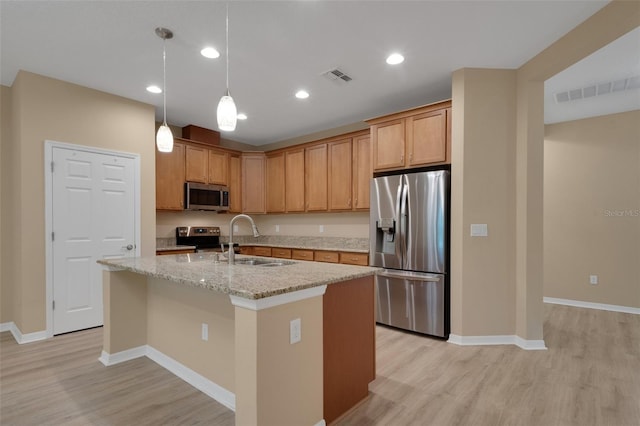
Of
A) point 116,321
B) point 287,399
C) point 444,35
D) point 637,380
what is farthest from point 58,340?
point 637,380

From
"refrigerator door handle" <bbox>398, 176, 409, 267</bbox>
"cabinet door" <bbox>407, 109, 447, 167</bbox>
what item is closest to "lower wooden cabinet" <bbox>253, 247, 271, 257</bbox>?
"refrigerator door handle" <bbox>398, 176, 409, 267</bbox>

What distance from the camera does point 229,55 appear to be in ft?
9.49

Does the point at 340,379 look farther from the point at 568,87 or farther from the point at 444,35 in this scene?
the point at 568,87

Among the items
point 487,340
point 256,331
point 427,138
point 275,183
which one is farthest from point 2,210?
point 487,340

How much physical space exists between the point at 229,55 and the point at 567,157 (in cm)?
Answer: 487

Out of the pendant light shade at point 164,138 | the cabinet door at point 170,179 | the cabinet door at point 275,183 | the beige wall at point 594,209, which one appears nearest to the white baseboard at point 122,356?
the pendant light shade at point 164,138

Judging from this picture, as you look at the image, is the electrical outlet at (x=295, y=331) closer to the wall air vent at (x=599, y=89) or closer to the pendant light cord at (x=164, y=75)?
the pendant light cord at (x=164, y=75)

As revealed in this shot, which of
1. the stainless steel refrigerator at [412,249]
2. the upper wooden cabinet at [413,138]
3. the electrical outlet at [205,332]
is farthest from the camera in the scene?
the upper wooden cabinet at [413,138]

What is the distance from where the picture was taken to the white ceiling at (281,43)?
2.29 meters

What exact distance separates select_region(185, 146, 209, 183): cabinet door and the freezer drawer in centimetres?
315

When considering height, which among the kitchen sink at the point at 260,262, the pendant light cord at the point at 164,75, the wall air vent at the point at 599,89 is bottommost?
the kitchen sink at the point at 260,262

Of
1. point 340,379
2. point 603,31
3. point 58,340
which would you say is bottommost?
point 58,340

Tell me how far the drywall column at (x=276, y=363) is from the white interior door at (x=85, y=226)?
3.00 metres

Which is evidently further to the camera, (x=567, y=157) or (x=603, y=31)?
(x=567, y=157)
